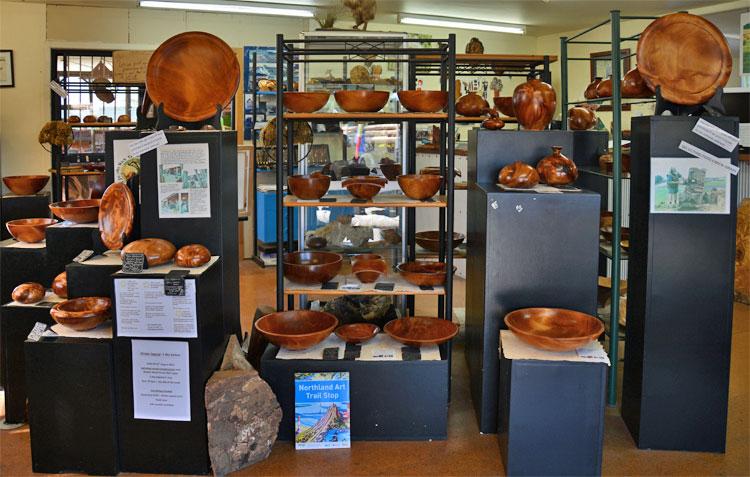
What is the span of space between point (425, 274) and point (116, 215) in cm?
137

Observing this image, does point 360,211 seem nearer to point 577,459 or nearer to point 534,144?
point 534,144

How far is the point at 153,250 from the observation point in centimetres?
275

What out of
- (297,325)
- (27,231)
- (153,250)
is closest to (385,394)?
(297,325)

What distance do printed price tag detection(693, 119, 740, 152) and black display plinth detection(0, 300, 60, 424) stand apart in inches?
109

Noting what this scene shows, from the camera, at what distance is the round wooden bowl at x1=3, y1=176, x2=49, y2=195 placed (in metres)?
4.68

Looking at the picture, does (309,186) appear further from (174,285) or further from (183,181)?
(174,285)

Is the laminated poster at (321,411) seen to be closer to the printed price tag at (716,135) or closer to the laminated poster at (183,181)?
the laminated poster at (183,181)

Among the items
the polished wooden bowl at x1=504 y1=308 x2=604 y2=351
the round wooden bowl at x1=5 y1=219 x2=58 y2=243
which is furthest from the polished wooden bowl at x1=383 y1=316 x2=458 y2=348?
the round wooden bowl at x1=5 y1=219 x2=58 y2=243

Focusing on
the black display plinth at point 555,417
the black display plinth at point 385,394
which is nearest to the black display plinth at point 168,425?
the black display plinth at point 385,394

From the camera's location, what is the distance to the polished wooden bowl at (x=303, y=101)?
3.25 m

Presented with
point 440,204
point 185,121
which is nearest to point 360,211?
point 440,204

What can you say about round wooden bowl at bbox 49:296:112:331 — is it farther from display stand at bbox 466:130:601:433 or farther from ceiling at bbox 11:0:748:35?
ceiling at bbox 11:0:748:35

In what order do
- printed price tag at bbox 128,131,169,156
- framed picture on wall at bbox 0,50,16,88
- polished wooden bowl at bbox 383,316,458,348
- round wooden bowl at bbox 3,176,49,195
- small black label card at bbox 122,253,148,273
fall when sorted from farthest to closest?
framed picture on wall at bbox 0,50,16,88 < round wooden bowl at bbox 3,176,49,195 < polished wooden bowl at bbox 383,316,458,348 < printed price tag at bbox 128,131,169,156 < small black label card at bbox 122,253,148,273

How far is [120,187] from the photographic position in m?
2.88
